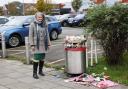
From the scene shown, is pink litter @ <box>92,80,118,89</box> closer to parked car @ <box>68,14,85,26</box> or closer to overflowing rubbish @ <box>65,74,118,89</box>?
overflowing rubbish @ <box>65,74,118,89</box>

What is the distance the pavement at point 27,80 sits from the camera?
8273 mm

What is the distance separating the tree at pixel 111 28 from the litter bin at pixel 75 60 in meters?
0.94

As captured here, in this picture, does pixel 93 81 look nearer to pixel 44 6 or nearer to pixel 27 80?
pixel 27 80

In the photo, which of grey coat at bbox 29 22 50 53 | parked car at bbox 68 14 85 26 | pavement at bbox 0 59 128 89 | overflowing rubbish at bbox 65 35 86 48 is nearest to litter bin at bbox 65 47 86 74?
overflowing rubbish at bbox 65 35 86 48

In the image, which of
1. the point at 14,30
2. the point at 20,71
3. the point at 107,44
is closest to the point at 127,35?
the point at 107,44

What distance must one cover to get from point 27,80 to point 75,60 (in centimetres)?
141

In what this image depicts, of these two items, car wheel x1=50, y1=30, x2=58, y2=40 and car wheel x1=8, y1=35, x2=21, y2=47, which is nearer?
car wheel x1=8, y1=35, x2=21, y2=47

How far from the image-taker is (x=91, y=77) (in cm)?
884

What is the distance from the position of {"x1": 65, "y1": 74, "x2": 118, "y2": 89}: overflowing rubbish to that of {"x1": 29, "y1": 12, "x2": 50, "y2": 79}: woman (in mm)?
1108

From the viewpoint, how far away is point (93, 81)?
28.1ft

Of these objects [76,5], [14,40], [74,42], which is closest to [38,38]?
[74,42]

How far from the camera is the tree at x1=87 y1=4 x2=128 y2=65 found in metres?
9.47

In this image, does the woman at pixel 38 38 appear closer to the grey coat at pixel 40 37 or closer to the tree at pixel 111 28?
the grey coat at pixel 40 37

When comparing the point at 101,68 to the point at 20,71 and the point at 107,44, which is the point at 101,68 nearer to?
the point at 107,44
